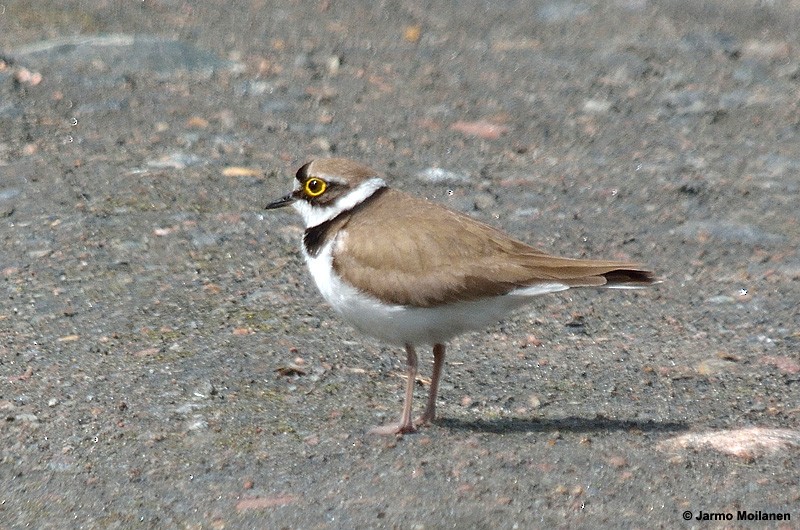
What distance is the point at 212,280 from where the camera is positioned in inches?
253

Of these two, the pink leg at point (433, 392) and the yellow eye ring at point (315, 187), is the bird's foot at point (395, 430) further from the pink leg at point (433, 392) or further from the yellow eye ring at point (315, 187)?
the yellow eye ring at point (315, 187)

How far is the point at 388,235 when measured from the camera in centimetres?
481

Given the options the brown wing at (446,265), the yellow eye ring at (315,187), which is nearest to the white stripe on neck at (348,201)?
the yellow eye ring at (315,187)

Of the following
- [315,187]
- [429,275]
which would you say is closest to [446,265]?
[429,275]

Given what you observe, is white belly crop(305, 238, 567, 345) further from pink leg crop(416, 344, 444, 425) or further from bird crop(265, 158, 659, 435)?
pink leg crop(416, 344, 444, 425)

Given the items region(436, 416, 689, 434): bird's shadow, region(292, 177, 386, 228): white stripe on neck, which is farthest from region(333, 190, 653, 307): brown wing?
region(436, 416, 689, 434): bird's shadow

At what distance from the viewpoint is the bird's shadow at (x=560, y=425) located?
4.88 metres

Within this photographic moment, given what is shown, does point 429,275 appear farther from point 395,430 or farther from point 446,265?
point 395,430

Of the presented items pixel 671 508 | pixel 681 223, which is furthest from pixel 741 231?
pixel 671 508

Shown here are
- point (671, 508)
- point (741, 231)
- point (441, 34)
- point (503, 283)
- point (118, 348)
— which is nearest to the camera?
point (671, 508)

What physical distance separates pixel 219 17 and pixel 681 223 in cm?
484

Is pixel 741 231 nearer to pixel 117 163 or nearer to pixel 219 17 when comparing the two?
pixel 117 163

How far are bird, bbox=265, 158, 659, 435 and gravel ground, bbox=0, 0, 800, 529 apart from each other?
441 mm

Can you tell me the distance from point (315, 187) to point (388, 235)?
0.55 meters
